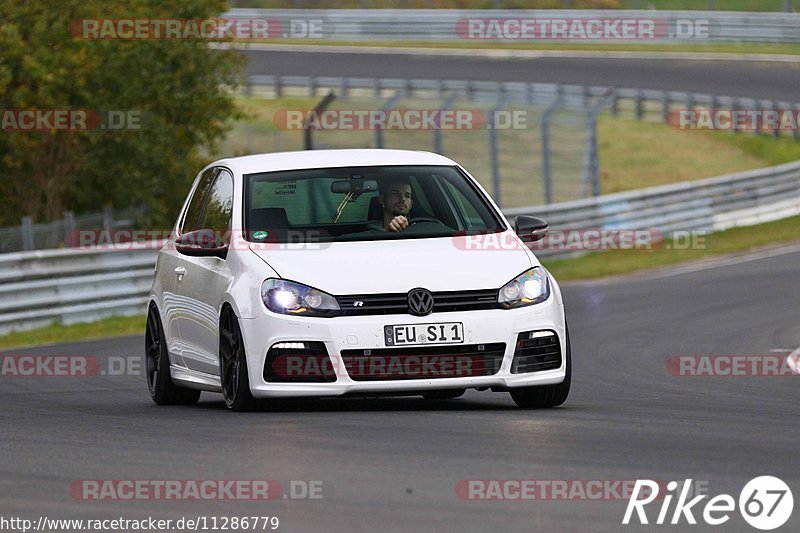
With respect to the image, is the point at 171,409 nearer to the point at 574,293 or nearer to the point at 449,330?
the point at 449,330

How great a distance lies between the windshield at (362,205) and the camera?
10.4m

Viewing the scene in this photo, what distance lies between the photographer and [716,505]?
6.55 metres

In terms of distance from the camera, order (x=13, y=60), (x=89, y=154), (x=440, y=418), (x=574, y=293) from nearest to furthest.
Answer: (x=440, y=418) → (x=574, y=293) → (x=13, y=60) → (x=89, y=154)

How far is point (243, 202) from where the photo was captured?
10.5 metres

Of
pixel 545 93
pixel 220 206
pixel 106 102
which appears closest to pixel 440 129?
pixel 106 102

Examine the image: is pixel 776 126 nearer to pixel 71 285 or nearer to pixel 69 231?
pixel 69 231

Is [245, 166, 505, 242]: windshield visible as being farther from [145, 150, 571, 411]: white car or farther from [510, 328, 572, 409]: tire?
[510, 328, 572, 409]: tire

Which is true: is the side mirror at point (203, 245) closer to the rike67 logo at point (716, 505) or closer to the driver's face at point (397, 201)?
the driver's face at point (397, 201)

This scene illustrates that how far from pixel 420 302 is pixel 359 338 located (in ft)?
1.25

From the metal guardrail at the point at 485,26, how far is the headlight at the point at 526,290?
40.8 meters

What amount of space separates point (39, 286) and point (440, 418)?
1229 cm

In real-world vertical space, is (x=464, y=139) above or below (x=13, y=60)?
below

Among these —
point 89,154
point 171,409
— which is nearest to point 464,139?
point 89,154

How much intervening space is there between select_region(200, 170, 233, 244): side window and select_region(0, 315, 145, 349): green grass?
7917 millimetres
